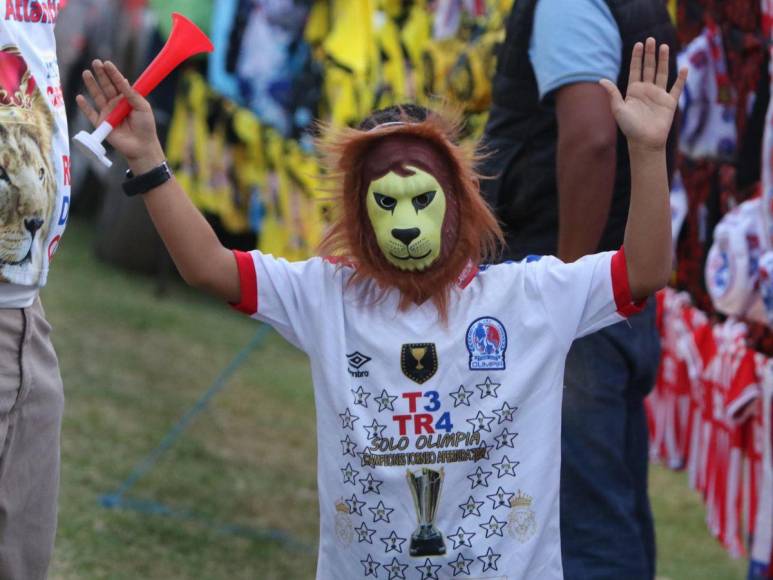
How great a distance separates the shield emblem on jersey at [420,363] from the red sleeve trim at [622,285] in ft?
0.96

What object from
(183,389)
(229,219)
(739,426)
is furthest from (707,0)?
(183,389)

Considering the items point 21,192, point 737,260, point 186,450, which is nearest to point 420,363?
point 21,192

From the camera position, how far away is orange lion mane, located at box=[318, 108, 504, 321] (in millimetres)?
2047

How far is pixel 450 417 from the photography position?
201 cm

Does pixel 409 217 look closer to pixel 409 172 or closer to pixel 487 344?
pixel 409 172

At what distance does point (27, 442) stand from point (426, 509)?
696 mm

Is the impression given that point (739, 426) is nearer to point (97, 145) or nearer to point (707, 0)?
point (707, 0)

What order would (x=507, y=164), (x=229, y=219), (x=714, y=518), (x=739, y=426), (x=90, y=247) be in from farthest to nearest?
(x=90, y=247) → (x=229, y=219) → (x=714, y=518) → (x=739, y=426) → (x=507, y=164)

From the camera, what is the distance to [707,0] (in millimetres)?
3432

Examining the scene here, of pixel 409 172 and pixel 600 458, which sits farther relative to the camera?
pixel 600 458

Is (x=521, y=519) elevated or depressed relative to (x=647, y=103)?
depressed

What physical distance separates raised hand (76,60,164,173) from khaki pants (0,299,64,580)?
0.35 m

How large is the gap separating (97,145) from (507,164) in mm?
945

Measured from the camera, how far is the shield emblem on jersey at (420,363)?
6.59 ft
